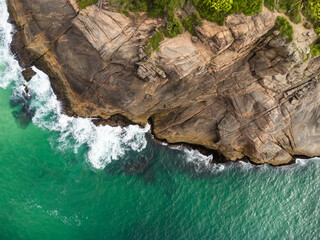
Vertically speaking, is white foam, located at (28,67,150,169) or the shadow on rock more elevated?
the shadow on rock

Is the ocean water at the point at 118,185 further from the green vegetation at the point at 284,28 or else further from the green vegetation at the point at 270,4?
the green vegetation at the point at 270,4

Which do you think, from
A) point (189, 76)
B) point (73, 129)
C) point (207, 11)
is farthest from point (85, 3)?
point (73, 129)

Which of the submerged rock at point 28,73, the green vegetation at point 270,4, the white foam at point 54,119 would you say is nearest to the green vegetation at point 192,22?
the green vegetation at point 270,4

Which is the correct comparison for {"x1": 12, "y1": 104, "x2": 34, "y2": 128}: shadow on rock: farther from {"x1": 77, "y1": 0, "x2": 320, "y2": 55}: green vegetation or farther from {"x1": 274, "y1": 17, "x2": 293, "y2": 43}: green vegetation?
{"x1": 274, "y1": 17, "x2": 293, "y2": 43}: green vegetation

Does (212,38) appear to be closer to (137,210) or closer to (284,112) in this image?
(284,112)

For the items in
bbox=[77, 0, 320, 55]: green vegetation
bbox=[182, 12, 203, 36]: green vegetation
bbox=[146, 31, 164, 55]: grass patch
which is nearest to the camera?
bbox=[77, 0, 320, 55]: green vegetation

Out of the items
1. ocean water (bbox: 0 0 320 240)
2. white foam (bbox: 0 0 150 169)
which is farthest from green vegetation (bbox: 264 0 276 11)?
white foam (bbox: 0 0 150 169)
